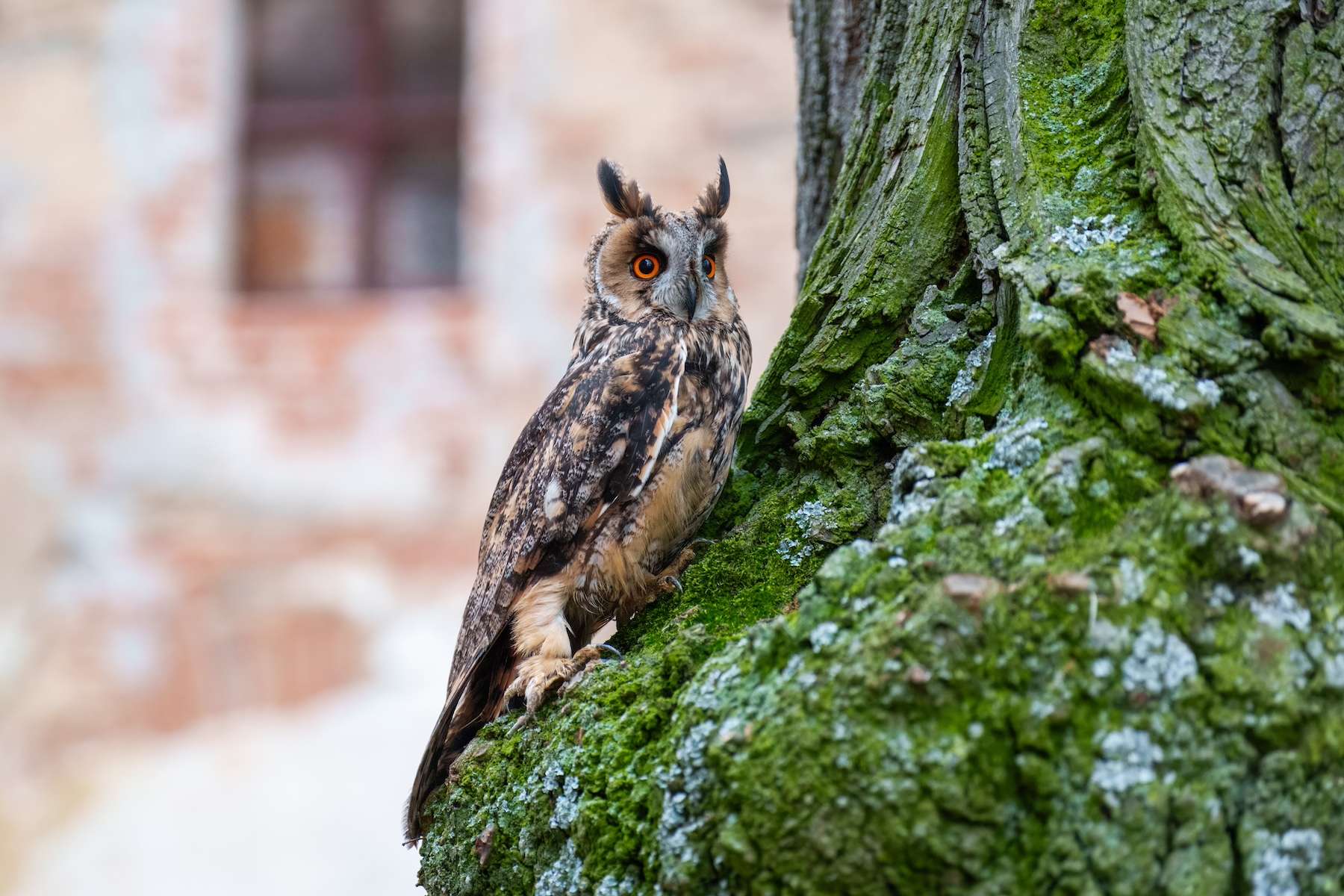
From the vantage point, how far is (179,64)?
6668mm

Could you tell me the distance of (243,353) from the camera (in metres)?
6.46

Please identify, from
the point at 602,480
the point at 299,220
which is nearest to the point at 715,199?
the point at 602,480

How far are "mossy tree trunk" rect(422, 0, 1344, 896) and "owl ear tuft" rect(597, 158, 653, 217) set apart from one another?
0.86 metres

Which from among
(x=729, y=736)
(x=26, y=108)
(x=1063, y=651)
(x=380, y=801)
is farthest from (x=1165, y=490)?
(x=26, y=108)

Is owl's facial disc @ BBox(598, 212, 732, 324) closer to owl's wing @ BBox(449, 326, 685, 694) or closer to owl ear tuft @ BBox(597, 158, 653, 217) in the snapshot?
owl ear tuft @ BBox(597, 158, 653, 217)

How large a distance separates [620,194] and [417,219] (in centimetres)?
450

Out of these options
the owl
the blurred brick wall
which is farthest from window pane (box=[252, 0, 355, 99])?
the owl

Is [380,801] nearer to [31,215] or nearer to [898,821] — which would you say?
[31,215]

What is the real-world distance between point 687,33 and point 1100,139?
193 inches

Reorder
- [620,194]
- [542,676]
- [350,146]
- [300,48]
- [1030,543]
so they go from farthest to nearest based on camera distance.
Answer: [300,48] → [350,146] → [620,194] → [542,676] → [1030,543]

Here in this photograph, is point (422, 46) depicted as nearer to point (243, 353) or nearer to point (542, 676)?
point (243, 353)

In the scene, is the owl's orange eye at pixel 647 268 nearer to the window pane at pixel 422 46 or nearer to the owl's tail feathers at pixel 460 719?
the owl's tail feathers at pixel 460 719

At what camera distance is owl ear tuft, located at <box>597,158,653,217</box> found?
2.88 metres

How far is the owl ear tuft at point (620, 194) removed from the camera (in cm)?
288
